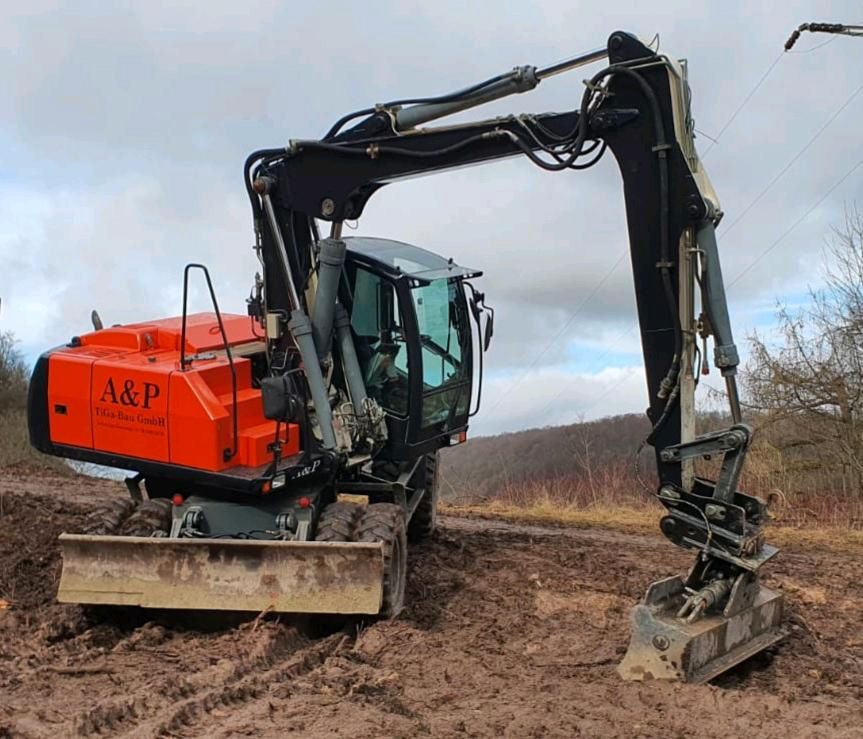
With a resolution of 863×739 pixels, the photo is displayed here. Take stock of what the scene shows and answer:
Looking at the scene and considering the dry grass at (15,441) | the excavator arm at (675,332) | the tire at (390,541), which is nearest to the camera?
the excavator arm at (675,332)

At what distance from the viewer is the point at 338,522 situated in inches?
247

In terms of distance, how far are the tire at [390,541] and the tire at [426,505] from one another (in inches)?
81.3

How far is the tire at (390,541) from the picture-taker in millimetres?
6055

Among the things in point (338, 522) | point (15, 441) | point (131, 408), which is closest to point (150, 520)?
point (131, 408)

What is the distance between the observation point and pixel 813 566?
841 centimetres

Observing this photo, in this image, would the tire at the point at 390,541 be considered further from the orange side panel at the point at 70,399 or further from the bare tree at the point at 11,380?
the bare tree at the point at 11,380

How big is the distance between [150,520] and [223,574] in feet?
2.57

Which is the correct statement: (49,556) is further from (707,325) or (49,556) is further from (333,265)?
(707,325)

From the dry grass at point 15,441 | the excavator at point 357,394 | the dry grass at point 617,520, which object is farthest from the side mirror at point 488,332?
the dry grass at point 15,441

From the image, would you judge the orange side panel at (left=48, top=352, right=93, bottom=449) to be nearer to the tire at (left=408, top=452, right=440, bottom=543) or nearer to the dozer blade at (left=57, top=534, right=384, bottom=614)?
the dozer blade at (left=57, top=534, right=384, bottom=614)

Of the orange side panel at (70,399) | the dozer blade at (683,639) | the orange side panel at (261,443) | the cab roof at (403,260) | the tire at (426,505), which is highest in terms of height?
the cab roof at (403,260)

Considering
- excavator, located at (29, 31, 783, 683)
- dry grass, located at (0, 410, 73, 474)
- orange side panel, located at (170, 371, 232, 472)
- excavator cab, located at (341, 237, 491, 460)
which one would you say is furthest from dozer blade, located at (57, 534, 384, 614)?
dry grass, located at (0, 410, 73, 474)

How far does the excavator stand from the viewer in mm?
5371

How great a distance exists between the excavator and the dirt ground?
24 centimetres
